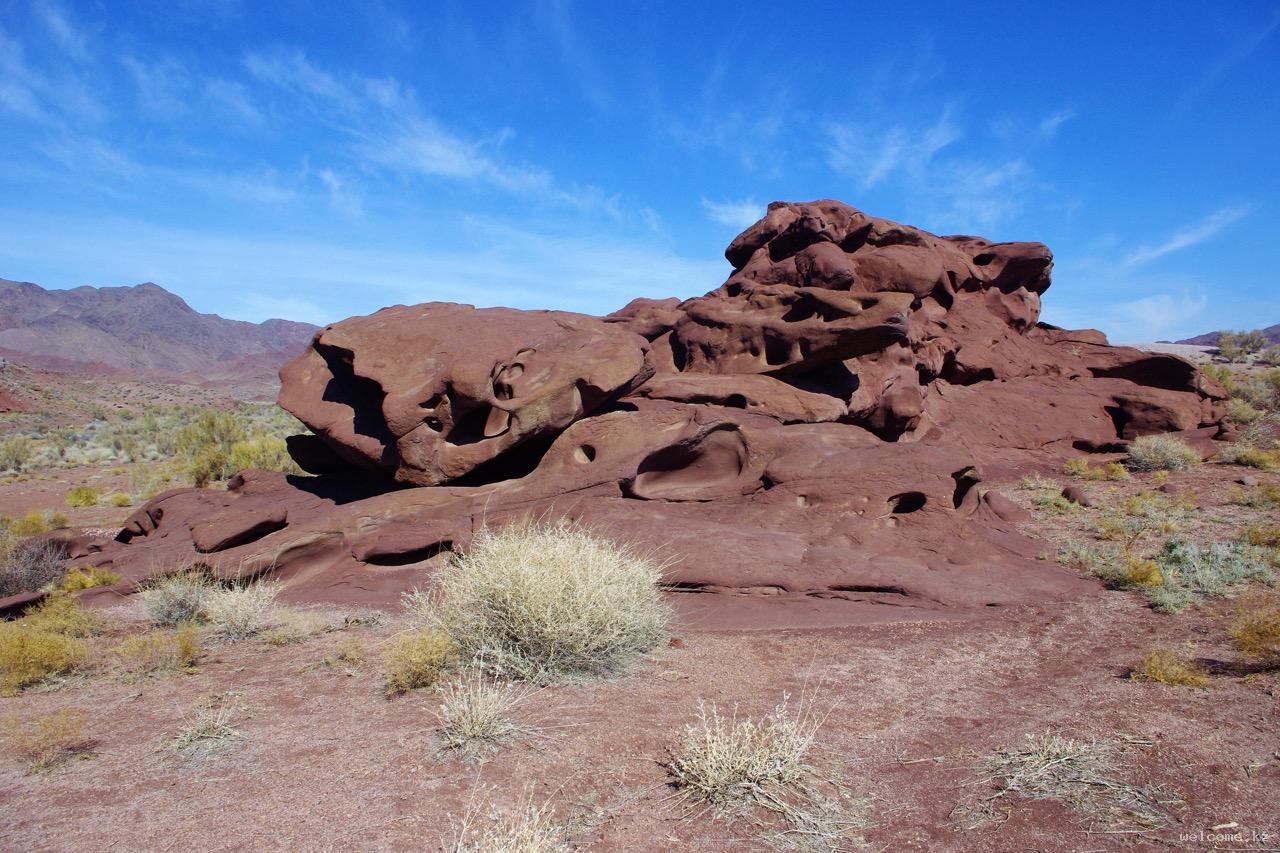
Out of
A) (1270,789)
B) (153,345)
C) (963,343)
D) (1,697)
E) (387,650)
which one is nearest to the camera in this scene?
(1270,789)

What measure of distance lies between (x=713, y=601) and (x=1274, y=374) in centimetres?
3016

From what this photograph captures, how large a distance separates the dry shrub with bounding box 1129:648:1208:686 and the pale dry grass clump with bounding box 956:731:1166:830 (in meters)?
1.58

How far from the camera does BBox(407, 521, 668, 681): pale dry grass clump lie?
5.86m

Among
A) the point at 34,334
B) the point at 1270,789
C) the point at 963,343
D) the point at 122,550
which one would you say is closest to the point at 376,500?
the point at 122,550

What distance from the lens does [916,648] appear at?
6.84m

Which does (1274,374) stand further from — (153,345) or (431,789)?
(153,345)

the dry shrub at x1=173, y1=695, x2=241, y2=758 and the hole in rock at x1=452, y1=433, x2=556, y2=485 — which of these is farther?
the hole in rock at x1=452, y1=433, x2=556, y2=485

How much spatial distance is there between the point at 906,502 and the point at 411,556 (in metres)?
6.22

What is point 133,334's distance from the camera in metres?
119

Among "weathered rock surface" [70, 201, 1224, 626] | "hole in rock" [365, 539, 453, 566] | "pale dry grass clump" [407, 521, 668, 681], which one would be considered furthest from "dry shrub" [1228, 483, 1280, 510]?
"hole in rock" [365, 539, 453, 566]

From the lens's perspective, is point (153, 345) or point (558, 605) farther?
point (153, 345)

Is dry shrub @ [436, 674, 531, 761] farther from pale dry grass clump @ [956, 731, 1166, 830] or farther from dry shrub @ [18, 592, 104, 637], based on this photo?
dry shrub @ [18, 592, 104, 637]

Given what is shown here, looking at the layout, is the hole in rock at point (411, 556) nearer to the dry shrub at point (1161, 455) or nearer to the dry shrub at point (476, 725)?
the dry shrub at point (476, 725)

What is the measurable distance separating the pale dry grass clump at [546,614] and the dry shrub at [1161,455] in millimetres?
14957
